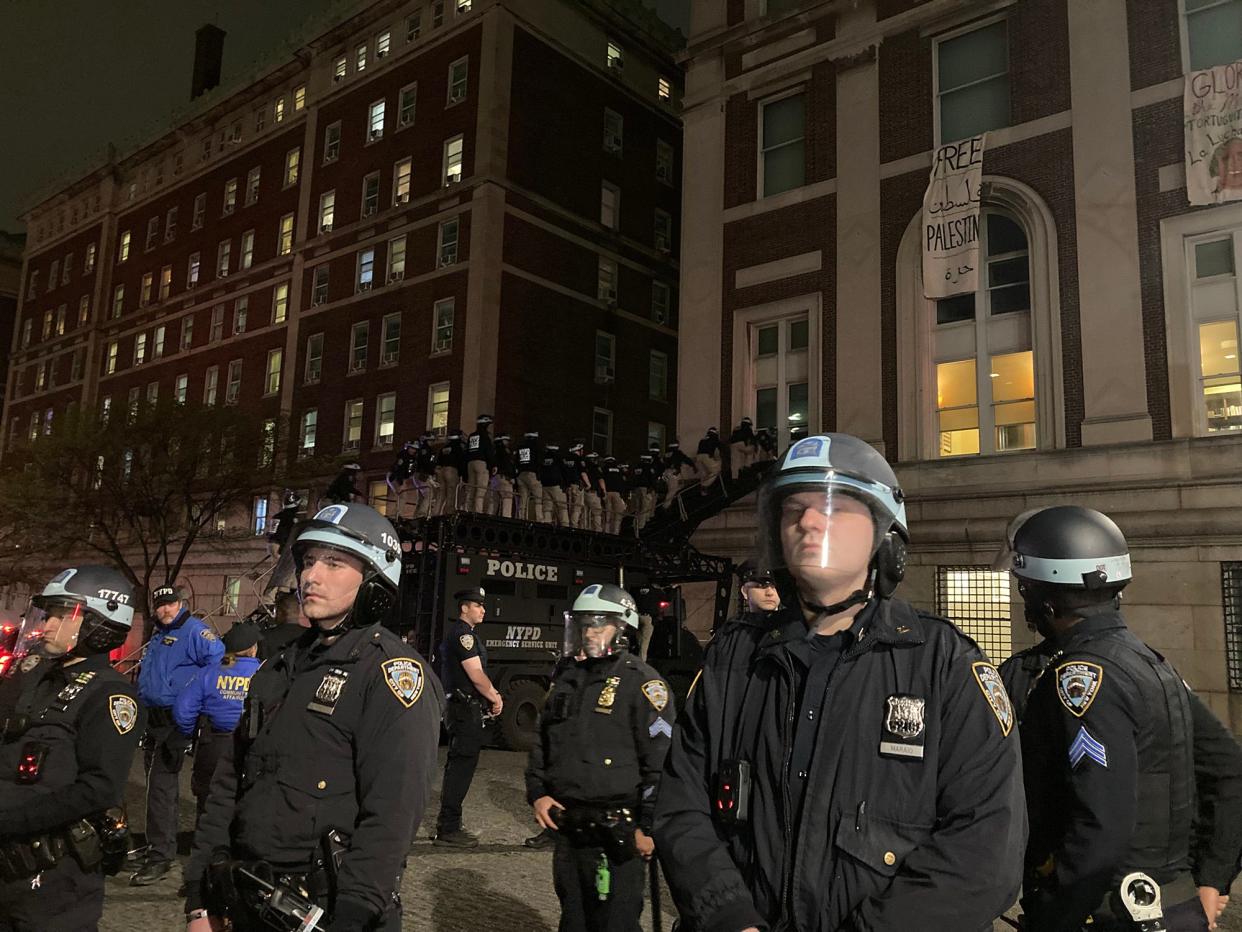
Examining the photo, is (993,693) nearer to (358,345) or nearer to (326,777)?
(326,777)

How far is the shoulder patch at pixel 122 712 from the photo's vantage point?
13.1ft

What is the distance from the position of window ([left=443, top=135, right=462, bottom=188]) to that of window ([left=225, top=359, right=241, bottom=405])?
43.1 feet

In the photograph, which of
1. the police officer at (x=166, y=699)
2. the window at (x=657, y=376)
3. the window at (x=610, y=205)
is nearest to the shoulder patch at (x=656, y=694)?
the police officer at (x=166, y=699)

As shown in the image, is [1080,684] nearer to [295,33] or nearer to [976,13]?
[976,13]

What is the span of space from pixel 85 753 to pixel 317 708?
1395 mm

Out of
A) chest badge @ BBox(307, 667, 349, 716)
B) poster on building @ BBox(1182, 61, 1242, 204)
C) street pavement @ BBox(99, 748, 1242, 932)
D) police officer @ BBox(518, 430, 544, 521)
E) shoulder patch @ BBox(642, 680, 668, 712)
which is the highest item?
poster on building @ BBox(1182, 61, 1242, 204)

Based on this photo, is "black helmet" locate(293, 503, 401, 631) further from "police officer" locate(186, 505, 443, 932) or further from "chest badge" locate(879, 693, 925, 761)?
"chest badge" locate(879, 693, 925, 761)


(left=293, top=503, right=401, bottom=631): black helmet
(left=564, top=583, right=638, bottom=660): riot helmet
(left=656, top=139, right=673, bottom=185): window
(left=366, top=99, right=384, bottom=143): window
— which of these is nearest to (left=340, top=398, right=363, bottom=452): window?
(left=366, top=99, right=384, bottom=143): window

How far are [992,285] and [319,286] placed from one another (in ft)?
88.8

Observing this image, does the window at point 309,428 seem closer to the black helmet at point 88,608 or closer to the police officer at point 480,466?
the police officer at point 480,466

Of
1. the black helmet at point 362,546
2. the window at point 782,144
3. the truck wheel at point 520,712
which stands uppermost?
the window at point 782,144

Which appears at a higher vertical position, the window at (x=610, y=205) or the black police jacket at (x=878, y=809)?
the window at (x=610, y=205)

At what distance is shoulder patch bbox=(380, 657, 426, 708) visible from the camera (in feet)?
10.8

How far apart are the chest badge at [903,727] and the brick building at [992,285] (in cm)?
1636
